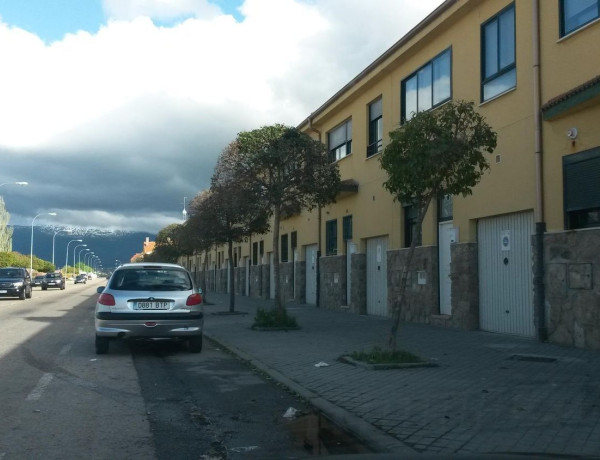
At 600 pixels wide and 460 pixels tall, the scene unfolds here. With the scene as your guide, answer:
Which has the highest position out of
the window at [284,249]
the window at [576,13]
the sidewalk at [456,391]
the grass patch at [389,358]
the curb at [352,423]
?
the window at [576,13]

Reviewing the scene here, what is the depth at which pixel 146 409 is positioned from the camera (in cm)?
685

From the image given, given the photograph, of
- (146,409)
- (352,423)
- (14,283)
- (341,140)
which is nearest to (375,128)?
(341,140)

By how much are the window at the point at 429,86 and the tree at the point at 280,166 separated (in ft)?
9.01

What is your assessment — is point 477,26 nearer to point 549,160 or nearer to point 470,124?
point 549,160

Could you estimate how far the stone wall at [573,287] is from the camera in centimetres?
1040

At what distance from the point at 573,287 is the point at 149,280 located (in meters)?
7.34

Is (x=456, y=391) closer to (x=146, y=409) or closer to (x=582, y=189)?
(x=146, y=409)

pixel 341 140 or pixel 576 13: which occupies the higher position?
pixel 341 140

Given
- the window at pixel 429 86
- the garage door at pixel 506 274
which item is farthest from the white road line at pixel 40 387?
the window at pixel 429 86

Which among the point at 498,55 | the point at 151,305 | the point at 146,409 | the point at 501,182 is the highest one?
the point at 498,55

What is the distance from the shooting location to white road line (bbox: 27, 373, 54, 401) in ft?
24.3

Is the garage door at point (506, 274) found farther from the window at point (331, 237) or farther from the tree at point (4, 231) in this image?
the tree at point (4, 231)

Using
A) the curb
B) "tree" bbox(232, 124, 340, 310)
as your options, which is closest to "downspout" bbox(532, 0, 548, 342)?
the curb

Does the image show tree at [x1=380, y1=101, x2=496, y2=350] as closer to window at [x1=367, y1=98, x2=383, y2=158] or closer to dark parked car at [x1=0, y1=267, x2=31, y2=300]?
window at [x1=367, y1=98, x2=383, y2=158]
